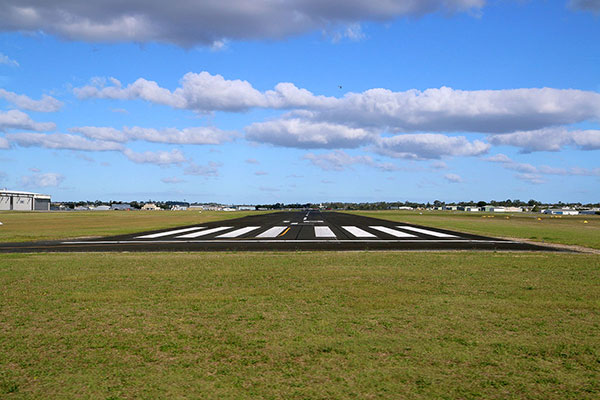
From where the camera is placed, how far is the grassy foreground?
4812 mm

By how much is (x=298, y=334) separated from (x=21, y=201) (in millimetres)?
145525

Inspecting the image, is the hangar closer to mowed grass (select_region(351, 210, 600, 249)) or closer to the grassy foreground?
mowed grass (select_region(351, 210, 600, 249))

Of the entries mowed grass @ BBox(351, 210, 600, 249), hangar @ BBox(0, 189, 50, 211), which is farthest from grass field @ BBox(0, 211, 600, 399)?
hangar @ BBox(0, 189, 50, 211)

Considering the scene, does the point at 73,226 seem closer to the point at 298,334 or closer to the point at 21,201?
the point at 298,334

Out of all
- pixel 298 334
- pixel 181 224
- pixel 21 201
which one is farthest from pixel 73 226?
pixel 21 201

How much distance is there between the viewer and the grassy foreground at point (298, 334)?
4812 mm

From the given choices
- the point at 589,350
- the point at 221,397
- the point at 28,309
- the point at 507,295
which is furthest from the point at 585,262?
the point at 28,309

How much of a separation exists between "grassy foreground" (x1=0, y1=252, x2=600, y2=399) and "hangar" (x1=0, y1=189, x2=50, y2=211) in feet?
428

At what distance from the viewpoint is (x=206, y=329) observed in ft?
22.3

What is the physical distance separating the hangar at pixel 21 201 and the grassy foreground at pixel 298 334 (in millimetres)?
130344

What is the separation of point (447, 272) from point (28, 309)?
10.1m

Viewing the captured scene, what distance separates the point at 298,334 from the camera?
6516 millimetres

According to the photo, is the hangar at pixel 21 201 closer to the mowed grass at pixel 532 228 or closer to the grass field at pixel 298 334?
the mowed grass at pixel 532 228

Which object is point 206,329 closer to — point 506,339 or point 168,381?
point 168,381
